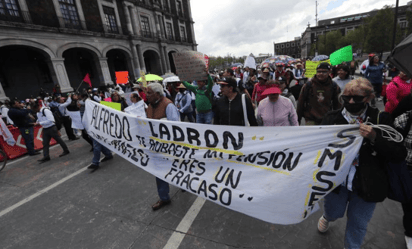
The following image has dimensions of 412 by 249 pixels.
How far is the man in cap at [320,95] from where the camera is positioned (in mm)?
3166

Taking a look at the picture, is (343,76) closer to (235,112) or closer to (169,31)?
(235,112)

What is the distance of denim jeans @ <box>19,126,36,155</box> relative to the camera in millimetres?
6191

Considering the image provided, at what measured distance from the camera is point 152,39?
2841 centimetres

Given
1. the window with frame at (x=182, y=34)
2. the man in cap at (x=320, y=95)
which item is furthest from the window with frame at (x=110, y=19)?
the man in cap at (x=320, y=95)

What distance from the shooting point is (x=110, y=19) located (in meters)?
22.9

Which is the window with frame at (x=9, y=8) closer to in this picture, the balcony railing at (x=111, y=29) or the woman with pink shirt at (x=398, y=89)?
the balcony railing at (x=111, y=29)

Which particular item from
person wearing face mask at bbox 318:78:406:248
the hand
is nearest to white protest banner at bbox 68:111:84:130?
person wearing face mask at bbox 318:78:406:248

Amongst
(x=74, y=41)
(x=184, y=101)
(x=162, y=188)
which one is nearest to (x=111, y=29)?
(x=74, y=41)

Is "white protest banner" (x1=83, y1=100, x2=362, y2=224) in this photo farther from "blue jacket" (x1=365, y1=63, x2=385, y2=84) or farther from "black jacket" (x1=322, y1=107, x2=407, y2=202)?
"blue jacket" (x1=365, y1=63, x2=385, y2=84)

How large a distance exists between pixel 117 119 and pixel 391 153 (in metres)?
3.50

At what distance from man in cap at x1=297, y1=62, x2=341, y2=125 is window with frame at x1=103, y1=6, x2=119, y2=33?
2565 centimetres

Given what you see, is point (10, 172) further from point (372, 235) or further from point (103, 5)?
point (103, 5)

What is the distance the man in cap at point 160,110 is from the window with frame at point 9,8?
63.6 ft

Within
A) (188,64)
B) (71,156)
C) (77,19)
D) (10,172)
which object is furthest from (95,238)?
(77,19)
